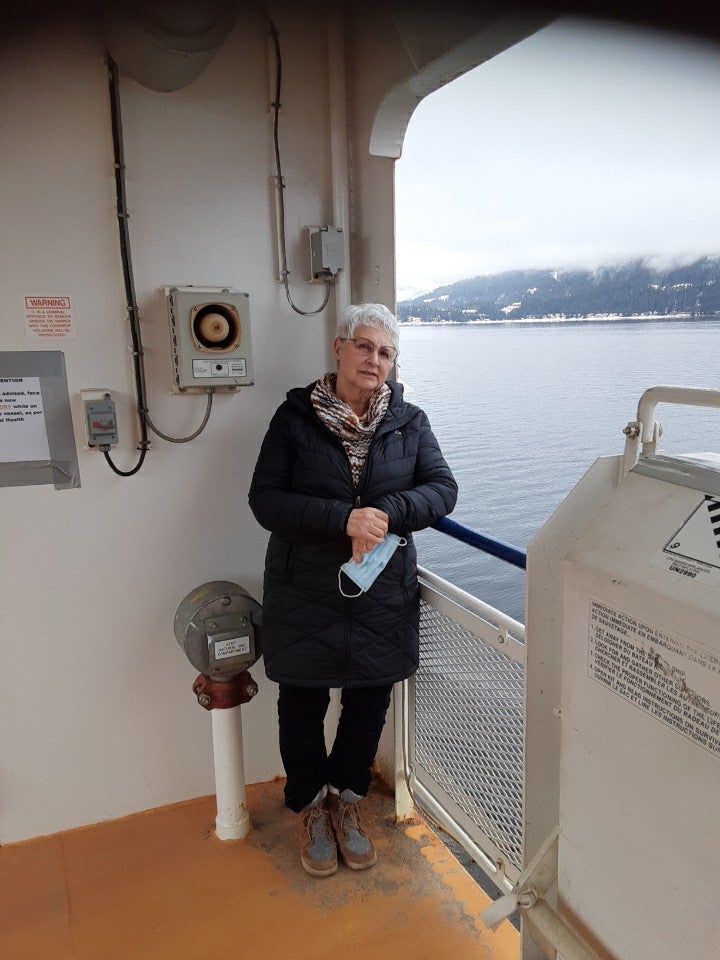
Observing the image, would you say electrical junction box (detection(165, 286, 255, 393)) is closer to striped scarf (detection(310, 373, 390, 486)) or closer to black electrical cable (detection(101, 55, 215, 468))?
black electrical cable (detection(101, 55, 215, 468))

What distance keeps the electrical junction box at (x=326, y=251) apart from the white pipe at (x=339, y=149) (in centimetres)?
5

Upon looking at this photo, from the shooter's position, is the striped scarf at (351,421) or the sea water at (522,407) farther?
the striped scarf at (351,421)

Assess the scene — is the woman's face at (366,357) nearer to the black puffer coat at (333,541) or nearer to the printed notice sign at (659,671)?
the black puffer coat at (333,541)

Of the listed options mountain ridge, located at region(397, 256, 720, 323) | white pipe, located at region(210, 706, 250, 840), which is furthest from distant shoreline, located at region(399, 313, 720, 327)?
white pipe, located at region(210, 706, 250, 840)

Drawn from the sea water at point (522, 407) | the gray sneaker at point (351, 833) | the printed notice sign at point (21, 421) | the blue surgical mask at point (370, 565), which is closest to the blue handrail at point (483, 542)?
the sea water at point (522, 407)

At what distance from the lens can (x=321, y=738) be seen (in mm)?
2135

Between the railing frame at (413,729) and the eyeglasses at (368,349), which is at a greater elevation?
the eyeglasses at (368,349)

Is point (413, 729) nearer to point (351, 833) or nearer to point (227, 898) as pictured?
point (351, 833)

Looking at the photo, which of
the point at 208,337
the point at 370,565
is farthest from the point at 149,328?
the point at 370,565

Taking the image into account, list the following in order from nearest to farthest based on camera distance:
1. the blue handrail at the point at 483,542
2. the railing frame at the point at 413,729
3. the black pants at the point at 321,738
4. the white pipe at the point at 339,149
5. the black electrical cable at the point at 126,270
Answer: the blue handrail at the point at 483,542
the railing frame at the point at 413,729
the black electrical cable at the point at 126,270
the black pants at the point at 321,738
the white pipe at the point at 339,149

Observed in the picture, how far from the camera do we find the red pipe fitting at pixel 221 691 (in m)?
2.21

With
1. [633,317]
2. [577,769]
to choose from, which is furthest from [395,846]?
[633,317]

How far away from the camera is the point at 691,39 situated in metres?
0.40

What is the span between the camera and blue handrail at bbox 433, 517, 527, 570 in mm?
1646
